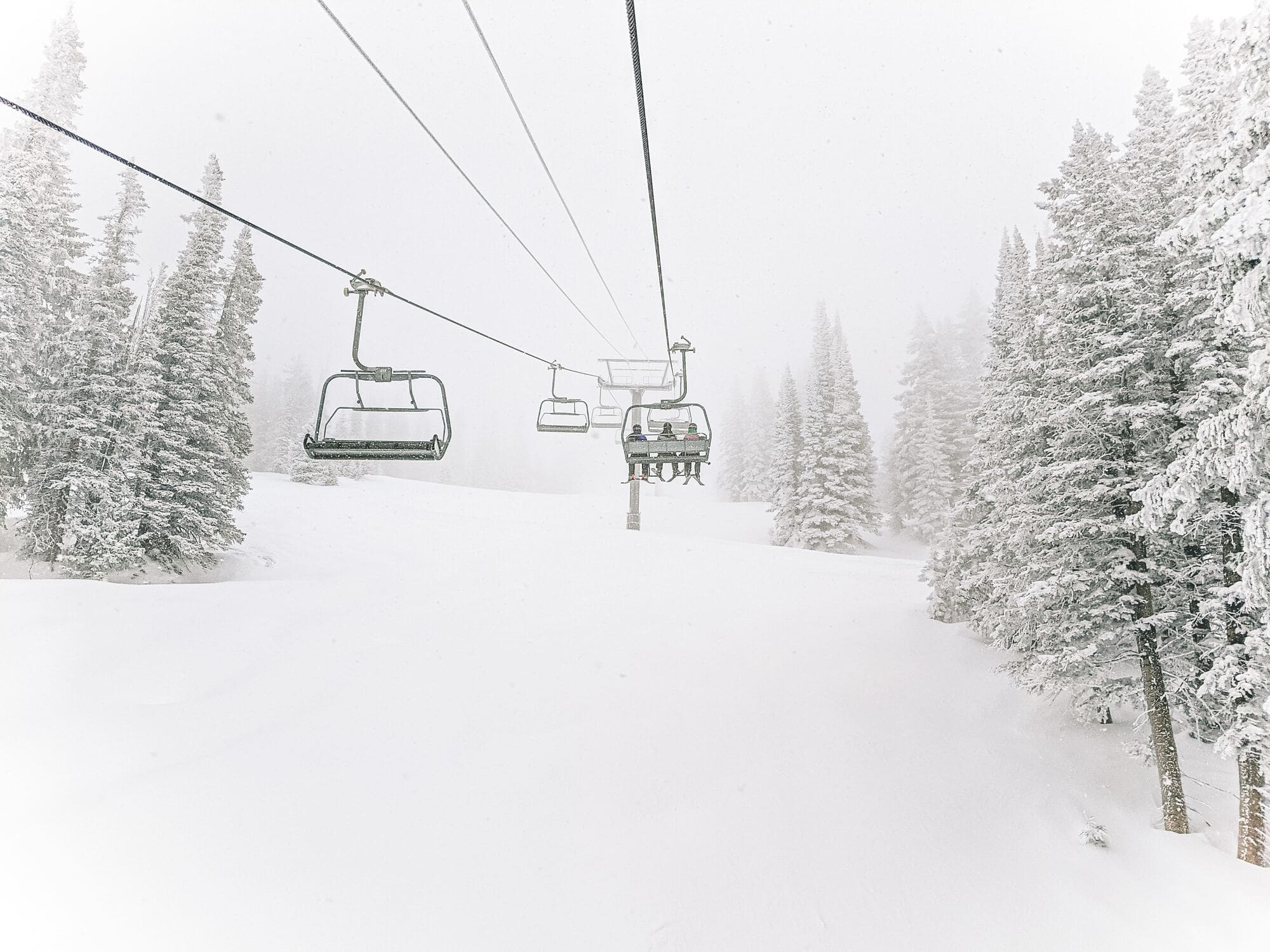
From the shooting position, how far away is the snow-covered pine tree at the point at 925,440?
3209 cm

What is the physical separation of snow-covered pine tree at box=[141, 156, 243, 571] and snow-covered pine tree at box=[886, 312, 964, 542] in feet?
109

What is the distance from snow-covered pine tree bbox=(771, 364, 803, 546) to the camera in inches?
1289

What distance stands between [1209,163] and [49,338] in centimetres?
2701

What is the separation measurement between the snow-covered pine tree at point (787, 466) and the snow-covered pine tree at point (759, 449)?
10704 millimetres

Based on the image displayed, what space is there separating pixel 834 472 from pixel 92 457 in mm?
31235

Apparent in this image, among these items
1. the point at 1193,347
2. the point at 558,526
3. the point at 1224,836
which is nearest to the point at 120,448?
the point at 558,526

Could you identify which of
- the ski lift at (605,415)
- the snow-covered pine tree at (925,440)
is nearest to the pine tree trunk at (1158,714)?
the ski lift at (605,415)

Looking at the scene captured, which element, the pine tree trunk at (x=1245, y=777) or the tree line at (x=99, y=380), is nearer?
the pine tree trunk at (x=1245, y=777)

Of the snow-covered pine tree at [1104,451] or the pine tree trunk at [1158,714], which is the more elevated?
the snow-covered pine tree at [1104,451]

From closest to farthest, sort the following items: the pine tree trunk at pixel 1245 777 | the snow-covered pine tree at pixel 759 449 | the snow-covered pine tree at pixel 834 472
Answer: the pine tree trunk at pixel 1245 777 → the snow-covered pine tree at pixel 834 472 → the snow-covered pine tree at pixel 759 449

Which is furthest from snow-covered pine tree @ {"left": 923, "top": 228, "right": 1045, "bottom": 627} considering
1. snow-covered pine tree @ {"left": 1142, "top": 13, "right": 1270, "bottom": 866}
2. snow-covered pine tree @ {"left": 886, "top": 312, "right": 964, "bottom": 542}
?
snow-covered pine tree @ {"left": 886, "top": 312, "right": 964, "bottom": 542}

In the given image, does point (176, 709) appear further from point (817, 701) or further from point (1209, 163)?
point (1209, 163)

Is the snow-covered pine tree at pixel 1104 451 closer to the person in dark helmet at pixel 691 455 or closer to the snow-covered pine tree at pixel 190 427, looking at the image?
the person in dark helmet at pixel 691 455

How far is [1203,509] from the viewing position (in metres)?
8.84
